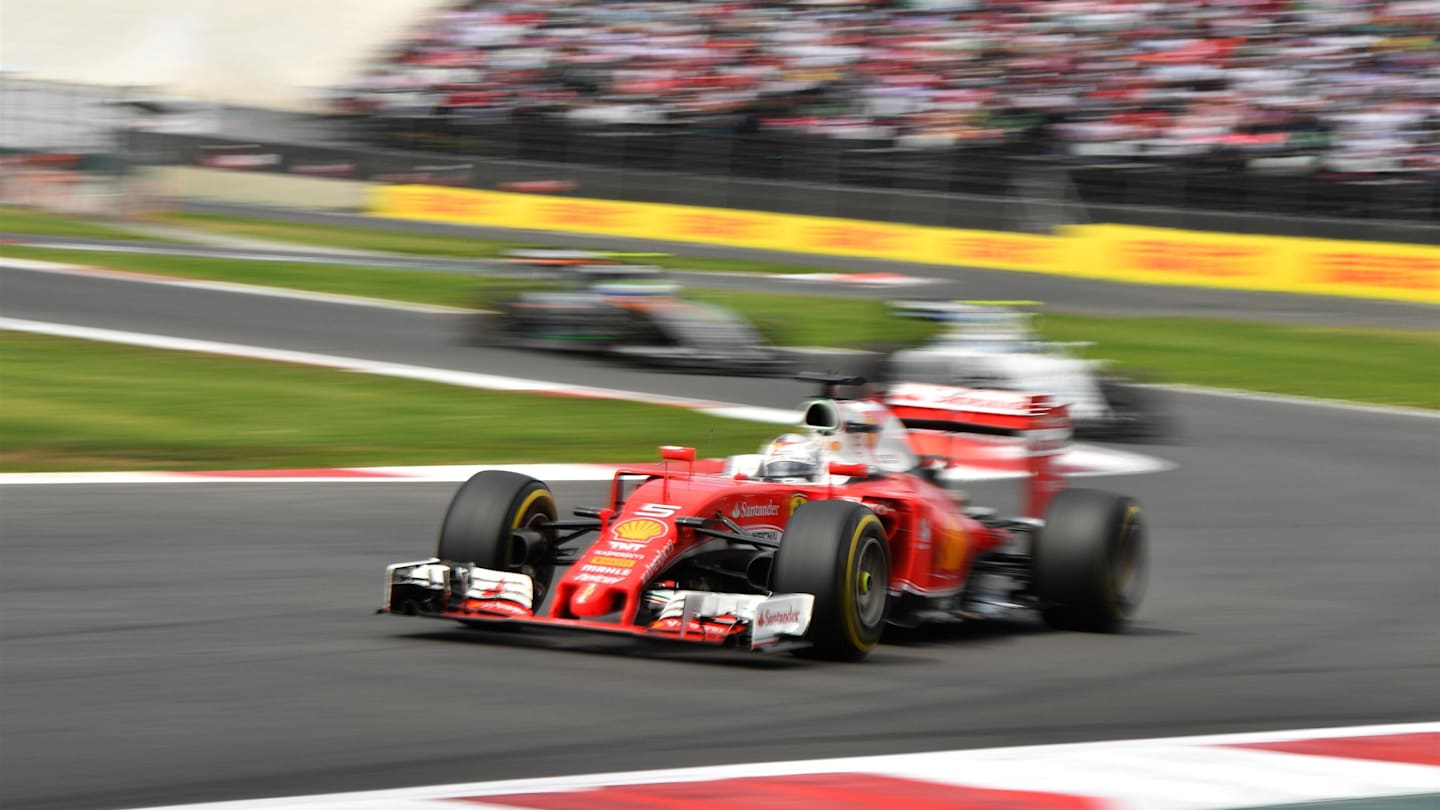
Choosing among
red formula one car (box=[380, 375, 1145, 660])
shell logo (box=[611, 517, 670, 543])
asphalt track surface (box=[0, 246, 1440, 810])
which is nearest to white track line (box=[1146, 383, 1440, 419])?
asphalt track surface (box=[0, 246, 1440, 810])

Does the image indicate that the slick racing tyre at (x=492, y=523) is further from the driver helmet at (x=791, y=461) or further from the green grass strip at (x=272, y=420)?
the green grass strip at (x=272, y=420)

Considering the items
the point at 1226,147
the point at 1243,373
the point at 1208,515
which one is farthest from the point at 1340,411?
the point at 1226,147

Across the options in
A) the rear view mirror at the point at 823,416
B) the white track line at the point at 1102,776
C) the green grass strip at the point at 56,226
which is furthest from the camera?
the green grass strip at the point at 56,226

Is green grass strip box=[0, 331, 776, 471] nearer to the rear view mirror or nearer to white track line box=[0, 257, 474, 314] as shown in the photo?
the rear view mirror

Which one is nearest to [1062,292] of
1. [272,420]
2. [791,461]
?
[272,420]

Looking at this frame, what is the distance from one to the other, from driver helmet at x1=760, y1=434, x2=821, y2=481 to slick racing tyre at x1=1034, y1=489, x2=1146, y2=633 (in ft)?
3.72

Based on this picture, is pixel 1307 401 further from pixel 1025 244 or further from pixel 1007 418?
pixel 1007 418

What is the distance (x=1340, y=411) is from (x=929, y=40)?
14118 mm

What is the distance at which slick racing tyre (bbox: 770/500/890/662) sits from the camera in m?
6.12

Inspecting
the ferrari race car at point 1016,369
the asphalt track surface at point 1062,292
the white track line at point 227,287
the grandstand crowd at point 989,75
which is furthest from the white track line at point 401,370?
the grandstand crowd at point 989,75

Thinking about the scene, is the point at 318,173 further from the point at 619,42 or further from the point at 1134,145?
the point at 1134,145

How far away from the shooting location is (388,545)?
28.5 feet

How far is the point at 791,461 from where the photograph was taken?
277 inches

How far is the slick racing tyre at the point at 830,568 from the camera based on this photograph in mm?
6125
